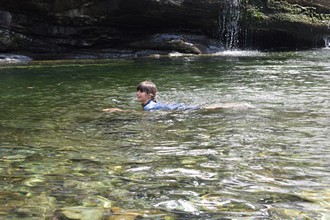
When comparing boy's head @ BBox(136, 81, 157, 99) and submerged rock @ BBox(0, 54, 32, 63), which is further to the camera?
submerged rock @ BBox(0, 54, 32, 63)

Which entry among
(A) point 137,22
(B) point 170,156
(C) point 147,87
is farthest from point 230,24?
(B) point 170,156

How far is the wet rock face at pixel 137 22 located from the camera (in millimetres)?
25594

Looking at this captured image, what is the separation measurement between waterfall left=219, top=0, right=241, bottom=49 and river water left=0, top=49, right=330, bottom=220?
639 inches

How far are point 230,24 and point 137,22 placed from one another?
580 cm

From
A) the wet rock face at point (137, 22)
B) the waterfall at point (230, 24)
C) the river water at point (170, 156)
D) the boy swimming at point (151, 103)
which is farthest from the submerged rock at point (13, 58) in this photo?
the boy swimming at point (151, 103)

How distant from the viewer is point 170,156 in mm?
5777

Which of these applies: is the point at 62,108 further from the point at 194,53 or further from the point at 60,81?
the point at 194,53

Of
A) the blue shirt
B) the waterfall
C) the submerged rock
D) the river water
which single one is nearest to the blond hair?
the blue shirt

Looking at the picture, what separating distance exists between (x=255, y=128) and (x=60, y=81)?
939 centimetres

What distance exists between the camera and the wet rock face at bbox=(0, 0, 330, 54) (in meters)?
25.6

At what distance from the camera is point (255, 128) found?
7195mm

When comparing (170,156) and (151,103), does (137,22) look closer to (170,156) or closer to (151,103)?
(151,103)

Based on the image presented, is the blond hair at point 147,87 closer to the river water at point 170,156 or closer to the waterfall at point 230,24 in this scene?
the river water at point 170,156

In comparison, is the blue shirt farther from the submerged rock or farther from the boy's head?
the submerged rock
